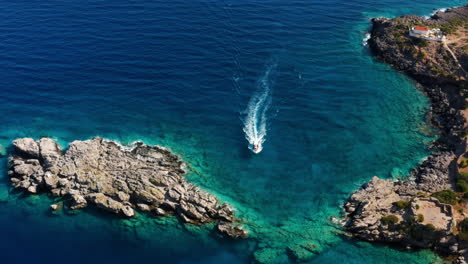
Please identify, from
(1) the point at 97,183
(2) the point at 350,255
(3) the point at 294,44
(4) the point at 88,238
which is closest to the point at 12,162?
(1) the point at 97,183

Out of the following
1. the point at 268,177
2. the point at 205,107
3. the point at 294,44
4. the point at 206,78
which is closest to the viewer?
the point at 268,177

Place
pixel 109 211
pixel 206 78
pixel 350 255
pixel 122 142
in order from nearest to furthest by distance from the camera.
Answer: pixel 350 255, pixel 109 211, pixel 122 142, pixel 206 78

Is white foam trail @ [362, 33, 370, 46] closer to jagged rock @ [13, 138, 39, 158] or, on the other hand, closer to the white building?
the white building

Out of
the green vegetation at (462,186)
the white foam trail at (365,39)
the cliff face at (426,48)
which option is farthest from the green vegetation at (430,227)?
the white foam trail at (365,39)

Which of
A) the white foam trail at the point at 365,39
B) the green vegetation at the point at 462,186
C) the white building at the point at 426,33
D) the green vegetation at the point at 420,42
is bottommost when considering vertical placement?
the green vegetation at the point at 462,186

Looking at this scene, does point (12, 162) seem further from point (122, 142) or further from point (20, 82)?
point (20, 82)

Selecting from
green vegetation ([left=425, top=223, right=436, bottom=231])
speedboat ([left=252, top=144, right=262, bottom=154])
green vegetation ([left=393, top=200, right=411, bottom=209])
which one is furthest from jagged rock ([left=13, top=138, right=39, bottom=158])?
green vegetation ([left=425, top=223, right=436, bottom=231])

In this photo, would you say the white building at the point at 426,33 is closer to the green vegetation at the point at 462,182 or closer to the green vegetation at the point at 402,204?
the green vegetation at the point at 462,182
